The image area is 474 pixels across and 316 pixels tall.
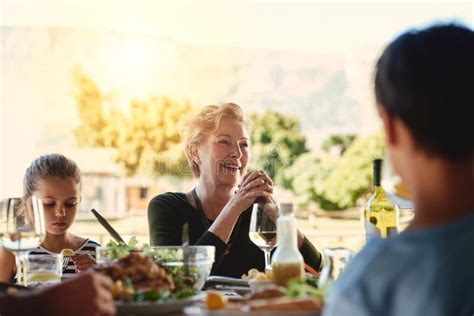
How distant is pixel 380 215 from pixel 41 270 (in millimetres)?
864

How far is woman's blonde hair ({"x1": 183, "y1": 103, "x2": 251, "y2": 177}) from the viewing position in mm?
2889

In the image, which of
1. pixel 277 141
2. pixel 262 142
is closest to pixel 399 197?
pixel 277 141

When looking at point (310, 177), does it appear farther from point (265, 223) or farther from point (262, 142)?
point (265, 223)

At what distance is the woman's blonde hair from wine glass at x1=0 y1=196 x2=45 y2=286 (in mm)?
1262

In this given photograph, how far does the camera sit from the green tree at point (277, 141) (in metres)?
22.9

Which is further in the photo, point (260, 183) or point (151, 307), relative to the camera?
point (260, 183)

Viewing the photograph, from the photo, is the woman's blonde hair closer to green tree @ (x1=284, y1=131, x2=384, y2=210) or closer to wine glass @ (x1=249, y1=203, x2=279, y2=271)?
wine glass @ (x1=249, y1=203, x2=279, y2=271)

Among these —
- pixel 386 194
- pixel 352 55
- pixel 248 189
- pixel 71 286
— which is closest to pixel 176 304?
pixel 71 286

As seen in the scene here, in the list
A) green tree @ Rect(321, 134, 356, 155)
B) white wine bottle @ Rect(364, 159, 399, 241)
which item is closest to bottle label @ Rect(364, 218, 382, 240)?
white wine bottle @ Rect(364, 159, 399, 241)

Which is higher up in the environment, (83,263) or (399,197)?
(399,197)

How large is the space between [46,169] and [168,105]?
66.3ft

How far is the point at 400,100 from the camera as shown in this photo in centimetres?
93

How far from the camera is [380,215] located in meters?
2.03

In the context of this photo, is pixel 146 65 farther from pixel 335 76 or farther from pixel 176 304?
pixel 176 304
